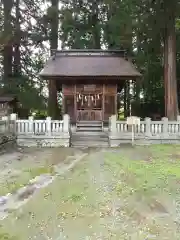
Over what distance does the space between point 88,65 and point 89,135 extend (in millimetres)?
4607

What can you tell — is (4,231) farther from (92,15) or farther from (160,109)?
(92,15)

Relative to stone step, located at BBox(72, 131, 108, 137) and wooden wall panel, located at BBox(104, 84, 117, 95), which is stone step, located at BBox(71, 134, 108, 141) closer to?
stone step, located at BBox(72, 131, 108, 137)

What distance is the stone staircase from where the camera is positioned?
1638cm

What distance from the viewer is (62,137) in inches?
628

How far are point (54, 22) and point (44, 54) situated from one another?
3.14 meters

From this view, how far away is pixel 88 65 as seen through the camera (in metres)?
20.0

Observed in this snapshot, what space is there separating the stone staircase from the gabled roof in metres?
2.82

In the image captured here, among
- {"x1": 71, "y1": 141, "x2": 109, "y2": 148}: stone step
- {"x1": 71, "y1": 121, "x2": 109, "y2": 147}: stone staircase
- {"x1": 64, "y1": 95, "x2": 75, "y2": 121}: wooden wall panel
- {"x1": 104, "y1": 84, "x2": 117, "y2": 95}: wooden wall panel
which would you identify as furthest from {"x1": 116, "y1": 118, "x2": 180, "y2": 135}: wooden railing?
{"x1": 64, "y1": 95, "x2": 75, "y2": 121}: wooden wall panel

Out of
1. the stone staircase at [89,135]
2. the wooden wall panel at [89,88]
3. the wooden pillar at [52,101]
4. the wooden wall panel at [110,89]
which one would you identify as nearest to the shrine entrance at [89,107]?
the wooden wall panel at [89,88]

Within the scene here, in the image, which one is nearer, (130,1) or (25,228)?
(25,228)

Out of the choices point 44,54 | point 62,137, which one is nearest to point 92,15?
point 44,54

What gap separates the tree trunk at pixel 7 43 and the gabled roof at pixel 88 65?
184 inches

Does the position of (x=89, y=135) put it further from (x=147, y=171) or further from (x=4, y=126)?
(x=147, y=171)

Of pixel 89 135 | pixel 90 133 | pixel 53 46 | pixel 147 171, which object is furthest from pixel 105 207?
pixel 53 46
